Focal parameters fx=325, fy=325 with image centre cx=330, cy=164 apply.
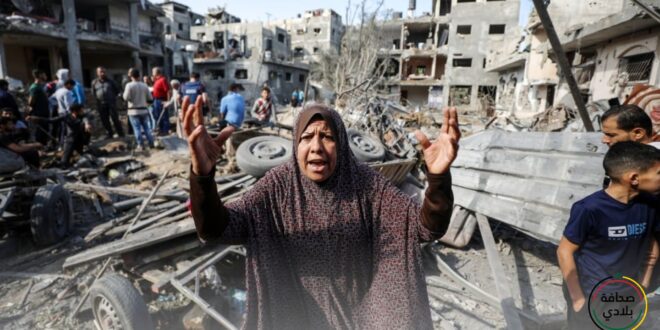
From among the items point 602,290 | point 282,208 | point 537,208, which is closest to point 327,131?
point 282,208

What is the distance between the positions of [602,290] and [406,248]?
4.32 ft

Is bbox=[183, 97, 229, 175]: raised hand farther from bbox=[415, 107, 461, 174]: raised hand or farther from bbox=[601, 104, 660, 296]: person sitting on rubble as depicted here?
bbox=[601, 104, 660, 296]: person sitting on rubble

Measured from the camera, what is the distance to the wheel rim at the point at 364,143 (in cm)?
578

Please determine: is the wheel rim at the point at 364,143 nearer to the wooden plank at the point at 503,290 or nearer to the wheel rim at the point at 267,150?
the wheel rim at the point at 267,150

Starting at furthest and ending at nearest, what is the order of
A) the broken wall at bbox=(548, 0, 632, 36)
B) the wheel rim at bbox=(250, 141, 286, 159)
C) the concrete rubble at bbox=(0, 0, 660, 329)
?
the broken wall at bbox=(548, 0, 632, 36) → the wheel rim at bbox=(250, 141, 286, 159) → the concrete rubble at bbox=(0, 0, 660, 329)

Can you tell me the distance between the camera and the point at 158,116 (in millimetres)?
9594

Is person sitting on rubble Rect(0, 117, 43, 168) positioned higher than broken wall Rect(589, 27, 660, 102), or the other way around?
broken wall Rect(589, 27, 660, 102)

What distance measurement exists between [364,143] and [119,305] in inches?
173

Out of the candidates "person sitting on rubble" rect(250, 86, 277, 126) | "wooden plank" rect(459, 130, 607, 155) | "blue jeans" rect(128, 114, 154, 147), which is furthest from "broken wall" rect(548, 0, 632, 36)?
"blue jeans" rect(128, 114, 154, 147)

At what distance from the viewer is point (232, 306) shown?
3.11 m

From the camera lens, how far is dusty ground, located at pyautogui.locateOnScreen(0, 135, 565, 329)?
121 inches

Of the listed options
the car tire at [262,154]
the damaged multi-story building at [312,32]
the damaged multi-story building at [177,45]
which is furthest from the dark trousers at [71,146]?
the damaged multi-story building at [312,32]

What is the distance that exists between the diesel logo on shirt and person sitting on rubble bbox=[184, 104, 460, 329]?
3.85 feet

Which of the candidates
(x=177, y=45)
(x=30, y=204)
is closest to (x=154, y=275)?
(x=30, y=204)
